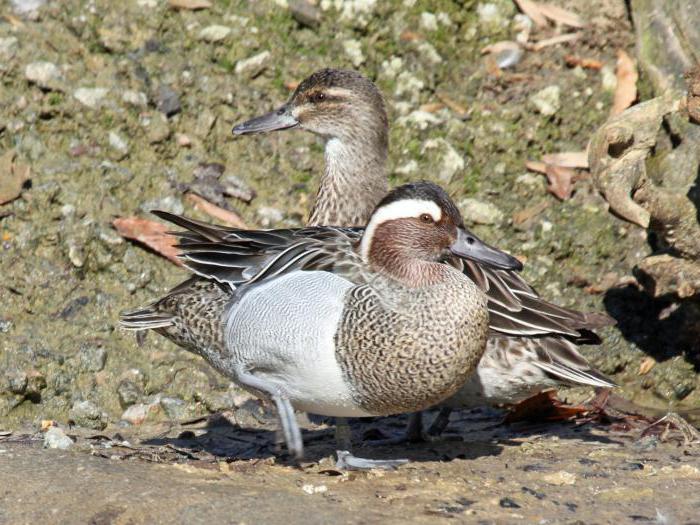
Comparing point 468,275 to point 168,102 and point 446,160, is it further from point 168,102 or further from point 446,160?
point 168,102

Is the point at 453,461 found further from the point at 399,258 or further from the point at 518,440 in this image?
the point at 399,258

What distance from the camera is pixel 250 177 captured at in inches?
263

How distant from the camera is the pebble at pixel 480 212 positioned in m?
6.62

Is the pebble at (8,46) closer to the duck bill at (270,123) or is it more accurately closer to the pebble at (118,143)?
the pebble at (118,143)

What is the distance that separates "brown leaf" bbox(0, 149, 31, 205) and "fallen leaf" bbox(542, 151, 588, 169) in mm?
2952

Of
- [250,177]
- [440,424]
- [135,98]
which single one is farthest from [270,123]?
[440,424]

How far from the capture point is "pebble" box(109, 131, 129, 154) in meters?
6.58

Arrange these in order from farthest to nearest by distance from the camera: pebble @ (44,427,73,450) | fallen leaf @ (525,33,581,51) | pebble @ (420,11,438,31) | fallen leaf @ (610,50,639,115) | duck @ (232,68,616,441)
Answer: pebble @ (420,11,438,31) → fallen leaf @ (525,33,581,51) → fallen leaf @ (610,50,639,115) → duck @ (232,68,616,441) → pebble @ (44,427,73,450)

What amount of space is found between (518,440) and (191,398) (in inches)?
60.6

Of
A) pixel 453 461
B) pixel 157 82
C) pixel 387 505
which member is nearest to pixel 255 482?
pixel 387 505

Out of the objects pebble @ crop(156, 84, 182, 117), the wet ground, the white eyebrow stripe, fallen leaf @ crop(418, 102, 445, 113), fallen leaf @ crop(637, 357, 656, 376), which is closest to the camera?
the wet ground

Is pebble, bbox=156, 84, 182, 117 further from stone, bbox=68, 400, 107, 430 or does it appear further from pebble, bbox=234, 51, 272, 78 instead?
stone, bbox=68, 400, 107, 430

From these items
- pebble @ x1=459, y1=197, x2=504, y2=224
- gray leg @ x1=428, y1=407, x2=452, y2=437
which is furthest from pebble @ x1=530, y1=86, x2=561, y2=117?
gray leg @ x1=428, y1=407, x2=452, y2=437

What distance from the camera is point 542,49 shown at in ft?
24.6
